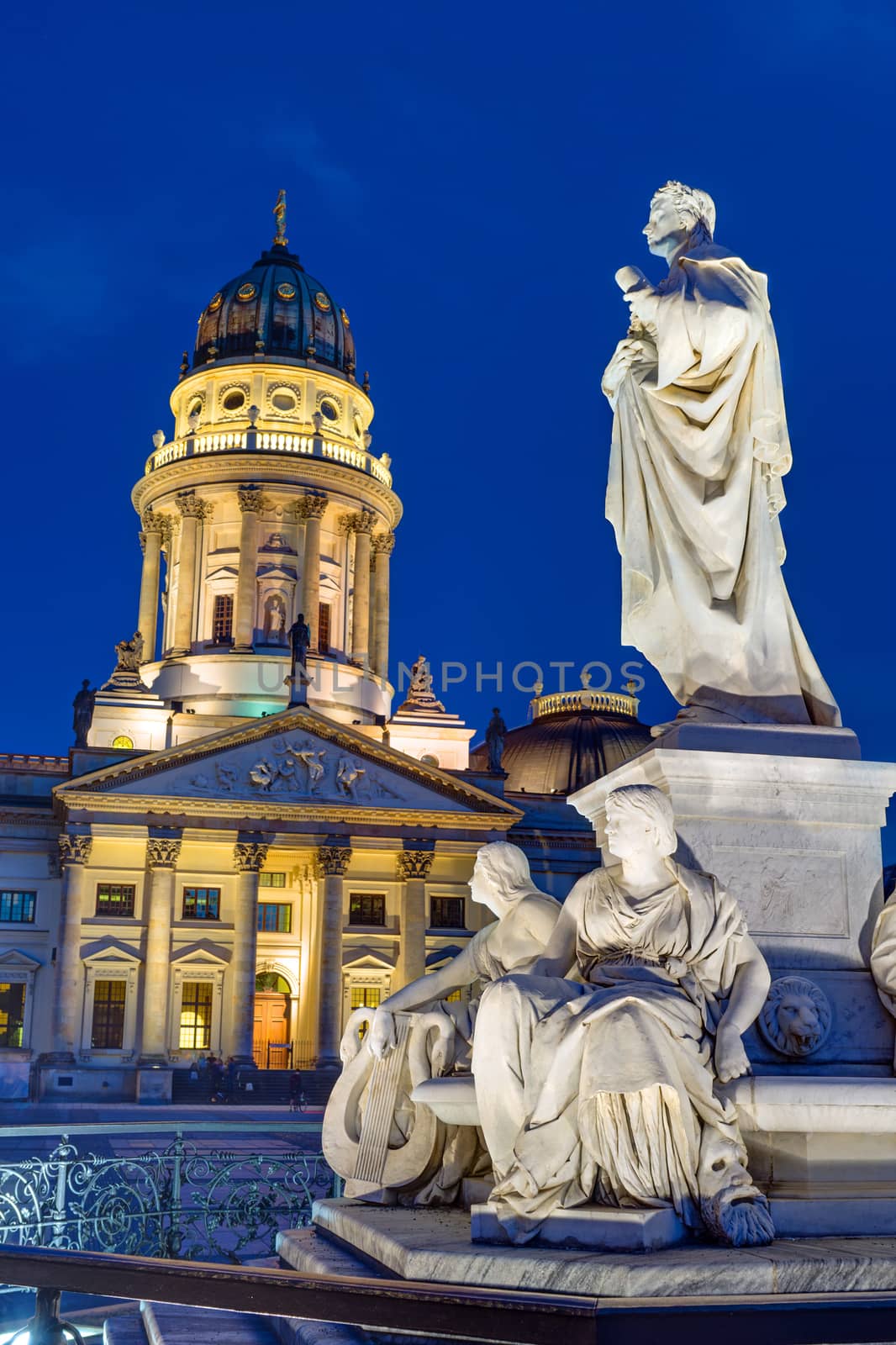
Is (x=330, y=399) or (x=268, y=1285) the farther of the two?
(x=330, y=399)

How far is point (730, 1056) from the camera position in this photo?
4.09 meters

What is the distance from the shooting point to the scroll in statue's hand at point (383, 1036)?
5.04 m

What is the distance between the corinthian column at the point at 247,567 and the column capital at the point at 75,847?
13.3 meters

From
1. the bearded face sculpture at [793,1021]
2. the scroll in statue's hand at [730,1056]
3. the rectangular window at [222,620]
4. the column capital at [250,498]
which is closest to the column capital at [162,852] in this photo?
the rectangular window at [222,620]

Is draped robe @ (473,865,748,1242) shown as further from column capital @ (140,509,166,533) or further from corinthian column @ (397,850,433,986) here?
column capital @ (140,509,166,533)

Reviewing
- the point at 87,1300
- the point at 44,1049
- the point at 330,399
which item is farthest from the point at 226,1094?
the point at 87,1300

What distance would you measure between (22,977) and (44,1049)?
261 cm

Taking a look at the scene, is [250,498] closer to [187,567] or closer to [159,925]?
[187,567]

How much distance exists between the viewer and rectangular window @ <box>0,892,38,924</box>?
52938mm

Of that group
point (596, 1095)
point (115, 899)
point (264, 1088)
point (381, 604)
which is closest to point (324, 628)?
point (381, 604)

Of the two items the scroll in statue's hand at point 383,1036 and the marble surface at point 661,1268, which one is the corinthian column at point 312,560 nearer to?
the scroll in statue's hand at point 383,1036

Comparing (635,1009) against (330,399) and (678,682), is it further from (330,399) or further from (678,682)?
(330,399)

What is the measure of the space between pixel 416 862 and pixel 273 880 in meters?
6.63

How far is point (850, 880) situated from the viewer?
510cm
